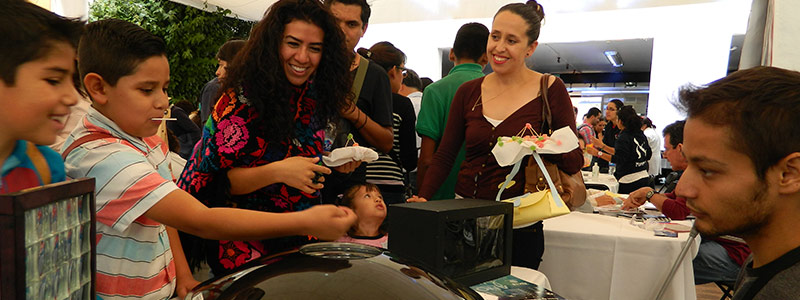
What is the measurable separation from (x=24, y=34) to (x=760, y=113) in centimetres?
118

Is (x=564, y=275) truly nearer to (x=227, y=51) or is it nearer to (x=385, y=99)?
(x=385, y=99)

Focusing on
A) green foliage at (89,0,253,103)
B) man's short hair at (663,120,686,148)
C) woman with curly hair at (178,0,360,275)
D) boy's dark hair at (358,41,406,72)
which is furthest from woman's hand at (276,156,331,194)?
green foliage at (89,0,253,103)

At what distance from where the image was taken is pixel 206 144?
1.41 metres

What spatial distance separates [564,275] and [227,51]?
2.09 meters

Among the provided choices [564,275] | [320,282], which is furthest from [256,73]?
[564,275]

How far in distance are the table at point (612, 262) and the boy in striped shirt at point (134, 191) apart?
6.24ft

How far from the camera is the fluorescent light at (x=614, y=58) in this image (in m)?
14.7

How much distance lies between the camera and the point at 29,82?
63 cm

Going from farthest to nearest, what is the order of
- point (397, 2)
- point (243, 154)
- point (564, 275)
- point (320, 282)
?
point (397, 2), point (564, 275), point (243, 154), point (320, 282)

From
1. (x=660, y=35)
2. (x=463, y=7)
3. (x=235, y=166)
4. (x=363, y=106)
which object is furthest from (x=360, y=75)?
(x=660, y=35)

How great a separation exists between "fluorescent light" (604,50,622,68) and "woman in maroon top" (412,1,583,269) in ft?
44.5

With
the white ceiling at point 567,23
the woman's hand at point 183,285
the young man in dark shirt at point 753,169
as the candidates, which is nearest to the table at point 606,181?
the white ceiling at point 567,23

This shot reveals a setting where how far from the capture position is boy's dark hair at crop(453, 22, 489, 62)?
2.75 m

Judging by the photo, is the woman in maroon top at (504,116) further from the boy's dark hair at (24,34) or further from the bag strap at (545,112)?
the boy's dark hair at (24,34)
